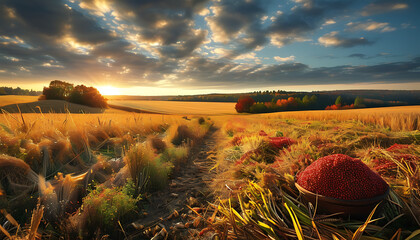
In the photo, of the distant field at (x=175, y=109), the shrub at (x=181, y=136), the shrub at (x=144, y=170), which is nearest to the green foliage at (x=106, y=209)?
the shrub at (x=144, y=170)

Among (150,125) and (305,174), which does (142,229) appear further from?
(150,125)

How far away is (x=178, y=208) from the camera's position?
3586 mm

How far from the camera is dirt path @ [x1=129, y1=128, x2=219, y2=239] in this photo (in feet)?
9.27

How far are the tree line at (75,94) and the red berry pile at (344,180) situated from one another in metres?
49.0

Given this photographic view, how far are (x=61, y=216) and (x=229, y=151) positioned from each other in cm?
400

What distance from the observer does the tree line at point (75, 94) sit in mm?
41969

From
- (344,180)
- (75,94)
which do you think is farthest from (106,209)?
(75,94)

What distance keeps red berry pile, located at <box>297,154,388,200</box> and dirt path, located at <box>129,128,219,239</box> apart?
1.84 m

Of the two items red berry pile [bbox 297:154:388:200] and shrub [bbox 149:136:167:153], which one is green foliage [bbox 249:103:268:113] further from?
red berry pile [bbox 297:154:388:200]

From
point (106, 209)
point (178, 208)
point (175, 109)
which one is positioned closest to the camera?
point (106, 209)

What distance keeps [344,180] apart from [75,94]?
51.0 m

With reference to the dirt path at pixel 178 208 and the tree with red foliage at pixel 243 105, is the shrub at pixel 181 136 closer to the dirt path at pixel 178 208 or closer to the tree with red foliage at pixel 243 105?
the dirt path at pixel 178 208

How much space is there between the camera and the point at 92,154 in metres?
5.36

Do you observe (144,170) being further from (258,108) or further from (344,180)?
(258,108)
